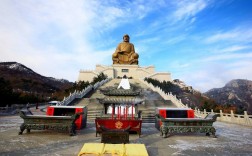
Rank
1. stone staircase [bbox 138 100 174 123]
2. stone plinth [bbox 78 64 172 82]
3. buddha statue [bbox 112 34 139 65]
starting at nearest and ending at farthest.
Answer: stone staircase [bbox 138 100 174 123] < stone plinth [bbox 78 64 172 82] < buddha statue [bbox 112 34 139 65]

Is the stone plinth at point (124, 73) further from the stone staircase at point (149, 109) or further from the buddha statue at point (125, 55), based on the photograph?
the stone staircase at point (149, 109)

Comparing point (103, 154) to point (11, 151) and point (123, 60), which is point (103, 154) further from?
point (123, 60)

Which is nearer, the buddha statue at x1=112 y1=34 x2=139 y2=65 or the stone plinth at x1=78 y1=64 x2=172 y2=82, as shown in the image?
the stone plinth at x1=78 y1=64 x2=172 y2=82

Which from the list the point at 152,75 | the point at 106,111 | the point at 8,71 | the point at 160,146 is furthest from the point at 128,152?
the point at 8,71

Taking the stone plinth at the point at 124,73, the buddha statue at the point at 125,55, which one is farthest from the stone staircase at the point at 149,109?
the buddha statue at the point at 125,55

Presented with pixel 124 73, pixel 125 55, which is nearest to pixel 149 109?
pixel 124 73

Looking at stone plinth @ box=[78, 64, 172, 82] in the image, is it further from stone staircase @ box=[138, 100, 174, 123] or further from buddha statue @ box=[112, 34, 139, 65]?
stone staircase @ box=[138, 100, 174, 123]

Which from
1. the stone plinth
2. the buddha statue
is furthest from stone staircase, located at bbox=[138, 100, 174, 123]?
the buddha statue

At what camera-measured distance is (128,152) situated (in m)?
4.78

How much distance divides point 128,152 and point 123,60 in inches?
1933

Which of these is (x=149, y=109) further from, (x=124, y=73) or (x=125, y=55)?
(x=125, y=55)

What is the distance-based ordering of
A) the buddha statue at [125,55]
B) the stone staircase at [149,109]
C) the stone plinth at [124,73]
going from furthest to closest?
the buddha statue at [125,55] < the stone plinth at [124,73] < the stone staircase at [149,109]

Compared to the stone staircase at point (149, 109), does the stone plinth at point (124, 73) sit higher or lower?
higher

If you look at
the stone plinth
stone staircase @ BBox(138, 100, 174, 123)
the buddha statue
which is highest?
the buddha statue
